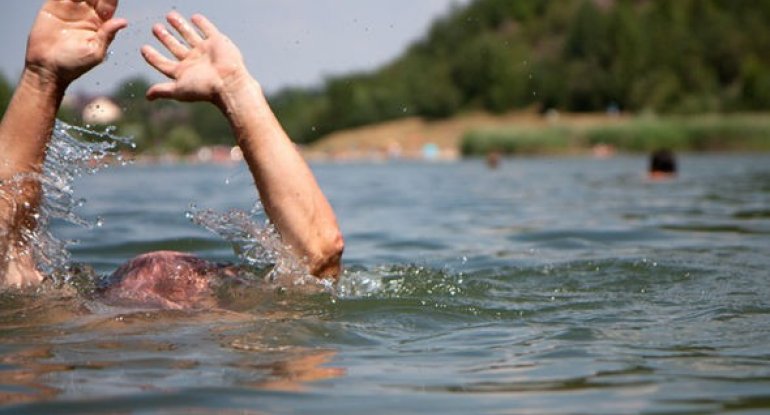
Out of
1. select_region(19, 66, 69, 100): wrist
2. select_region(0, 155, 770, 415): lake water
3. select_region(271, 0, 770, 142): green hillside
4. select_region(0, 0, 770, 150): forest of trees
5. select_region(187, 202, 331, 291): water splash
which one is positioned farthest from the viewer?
select_region(271, 0, 770, 142): green hillside

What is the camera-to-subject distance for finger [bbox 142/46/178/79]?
4.70 m

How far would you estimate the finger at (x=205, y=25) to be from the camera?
4.74 m

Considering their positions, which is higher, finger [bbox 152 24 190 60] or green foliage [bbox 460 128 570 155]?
finger [bbox 152 24 190 60]

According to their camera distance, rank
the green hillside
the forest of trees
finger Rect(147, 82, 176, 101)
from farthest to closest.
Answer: the green hillside → the forest of trees → finger Rect(147, 82, 176, 101)

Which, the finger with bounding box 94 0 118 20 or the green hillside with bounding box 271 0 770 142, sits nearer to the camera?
the finger with bounding box 94 0 118 20

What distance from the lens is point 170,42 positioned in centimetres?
480

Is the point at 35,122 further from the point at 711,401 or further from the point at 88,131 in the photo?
the point at 711,401

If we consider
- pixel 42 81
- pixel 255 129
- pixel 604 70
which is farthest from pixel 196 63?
pixel 604 70

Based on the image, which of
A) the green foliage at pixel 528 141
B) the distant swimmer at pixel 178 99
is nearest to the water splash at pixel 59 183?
the distant swimmer at pixel 178 99

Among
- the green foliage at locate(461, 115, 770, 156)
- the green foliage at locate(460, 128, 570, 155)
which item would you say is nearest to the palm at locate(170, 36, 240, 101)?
the green foliage at locate(461, 115, 770, 156)

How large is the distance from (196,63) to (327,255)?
2.83 ft

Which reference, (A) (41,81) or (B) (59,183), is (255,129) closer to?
(A) (41,81)

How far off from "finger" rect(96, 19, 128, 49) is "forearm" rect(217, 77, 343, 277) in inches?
17.9

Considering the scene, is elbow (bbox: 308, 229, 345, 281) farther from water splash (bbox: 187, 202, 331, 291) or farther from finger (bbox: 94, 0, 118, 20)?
finger (bbox: 94, 0, 118, 20)
